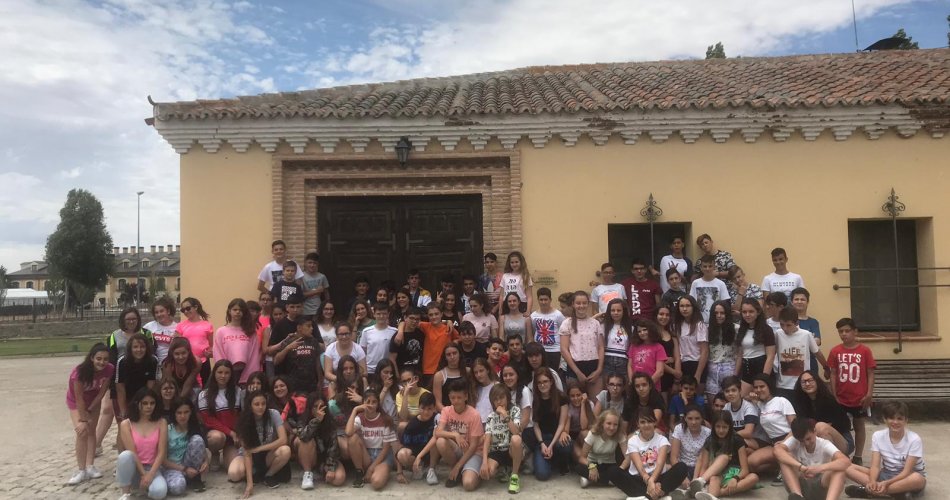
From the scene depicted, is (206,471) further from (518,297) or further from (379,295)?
(518,297)

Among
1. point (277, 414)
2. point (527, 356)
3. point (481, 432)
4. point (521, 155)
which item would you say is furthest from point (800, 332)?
point (277, 414)

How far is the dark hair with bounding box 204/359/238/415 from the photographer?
19.1ft

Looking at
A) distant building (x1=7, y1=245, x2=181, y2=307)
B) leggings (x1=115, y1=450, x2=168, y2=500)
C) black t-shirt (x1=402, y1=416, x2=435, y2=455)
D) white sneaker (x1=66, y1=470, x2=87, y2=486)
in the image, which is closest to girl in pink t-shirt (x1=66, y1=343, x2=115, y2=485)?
white sneaker (x1=66, y1=470, x2=87, y2=486)

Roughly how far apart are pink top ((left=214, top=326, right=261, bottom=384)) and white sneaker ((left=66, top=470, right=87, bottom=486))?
56.8 inches

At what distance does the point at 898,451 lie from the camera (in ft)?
16.6

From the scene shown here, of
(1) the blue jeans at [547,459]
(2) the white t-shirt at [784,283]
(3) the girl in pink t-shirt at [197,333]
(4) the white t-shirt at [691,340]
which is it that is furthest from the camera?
(2) the white t-shirt at [784,283]

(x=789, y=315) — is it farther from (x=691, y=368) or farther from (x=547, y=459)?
(x=547, y=459)

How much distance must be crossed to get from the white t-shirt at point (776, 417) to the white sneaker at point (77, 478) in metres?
5.86

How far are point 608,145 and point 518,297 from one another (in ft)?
8.49

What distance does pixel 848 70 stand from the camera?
10.1m

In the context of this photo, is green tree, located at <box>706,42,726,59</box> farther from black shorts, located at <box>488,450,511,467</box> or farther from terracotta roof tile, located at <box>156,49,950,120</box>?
black shorts, located at <box>488,450,511,467</box>

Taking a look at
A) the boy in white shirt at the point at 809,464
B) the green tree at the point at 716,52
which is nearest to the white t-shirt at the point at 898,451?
the boy in white shirt at the point at 809,464

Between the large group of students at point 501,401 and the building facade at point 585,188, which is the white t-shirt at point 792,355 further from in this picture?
the building facade at point 585,188

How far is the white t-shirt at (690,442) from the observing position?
5.33 metres
